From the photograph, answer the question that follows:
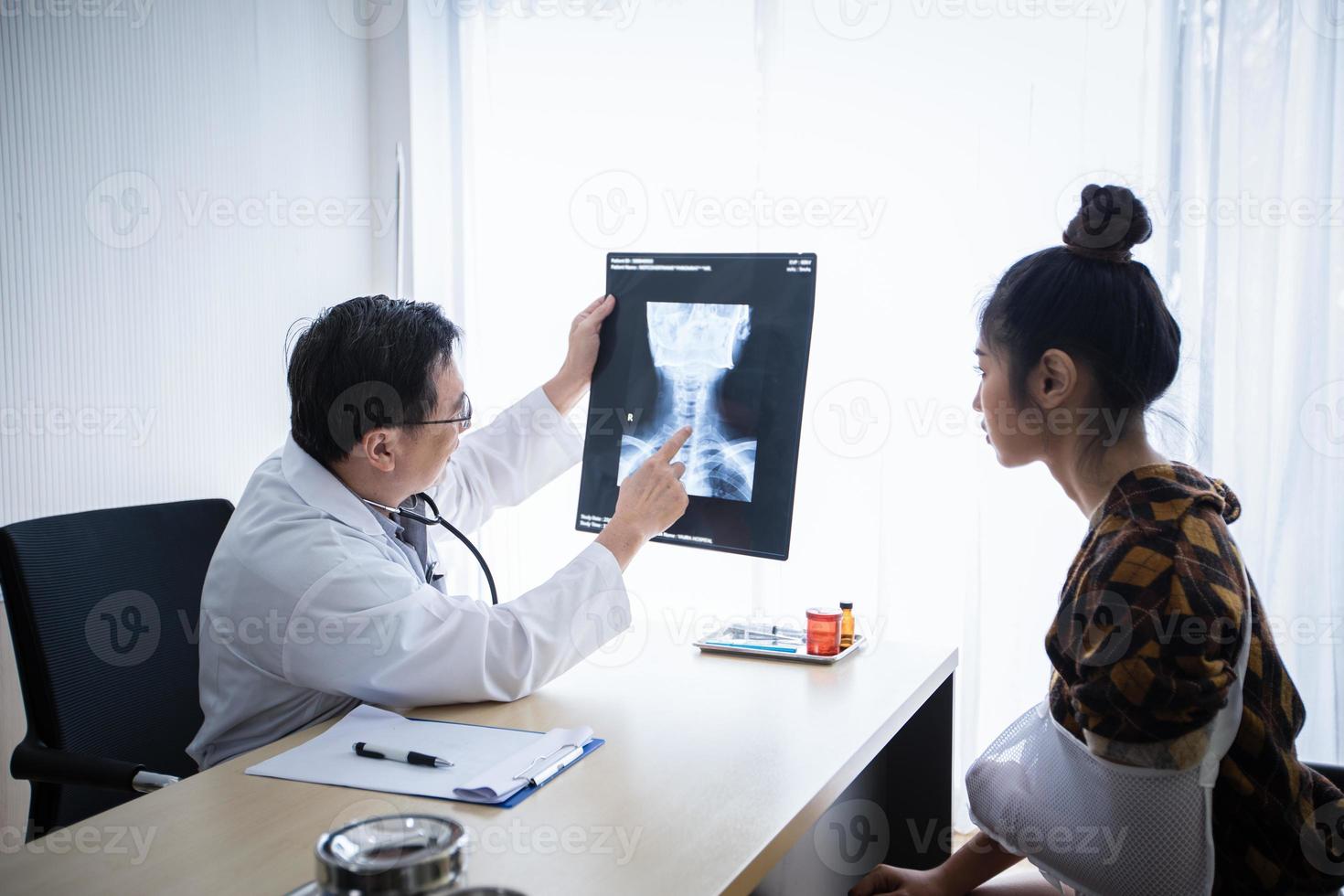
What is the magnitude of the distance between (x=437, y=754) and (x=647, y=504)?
54 centimetres

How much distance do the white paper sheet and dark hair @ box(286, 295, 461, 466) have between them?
17.0 inches

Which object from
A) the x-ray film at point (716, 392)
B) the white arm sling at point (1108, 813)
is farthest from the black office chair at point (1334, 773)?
the x-ray film at point (716, 392)

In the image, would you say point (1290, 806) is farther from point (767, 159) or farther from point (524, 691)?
point (767, 159)

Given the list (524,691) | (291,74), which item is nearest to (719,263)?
(524,691)

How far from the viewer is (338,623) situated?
132cm

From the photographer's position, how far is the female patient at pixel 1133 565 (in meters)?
1.04

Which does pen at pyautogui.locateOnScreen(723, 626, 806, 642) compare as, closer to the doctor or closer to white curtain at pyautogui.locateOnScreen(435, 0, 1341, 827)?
the doctor

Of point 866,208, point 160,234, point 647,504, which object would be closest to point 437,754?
point 647,504

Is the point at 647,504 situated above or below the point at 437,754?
above

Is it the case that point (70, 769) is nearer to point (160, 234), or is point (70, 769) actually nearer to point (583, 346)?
point (583, 346)

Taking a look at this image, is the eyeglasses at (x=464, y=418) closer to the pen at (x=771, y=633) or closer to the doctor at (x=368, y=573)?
the doctor at (x=368, y=573)

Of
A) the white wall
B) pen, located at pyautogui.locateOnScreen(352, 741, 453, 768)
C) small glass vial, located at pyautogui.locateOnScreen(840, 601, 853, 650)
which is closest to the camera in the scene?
pen, located at pyautogui.locateOnScreen(352, 741, 453, 768)

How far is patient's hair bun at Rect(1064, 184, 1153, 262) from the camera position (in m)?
1.20

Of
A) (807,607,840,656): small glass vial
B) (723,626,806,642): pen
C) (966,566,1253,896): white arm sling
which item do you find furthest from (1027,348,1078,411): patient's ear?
(723,626,806,642): pen
